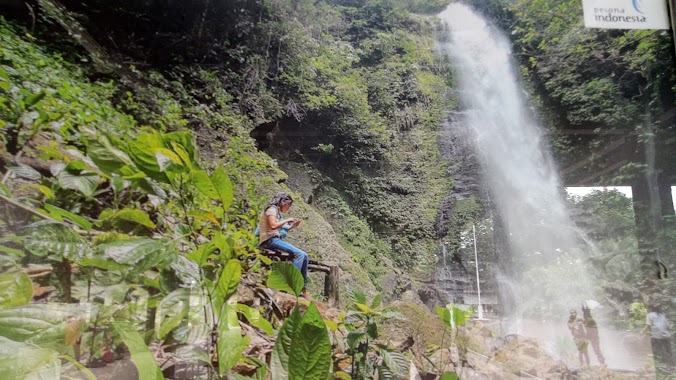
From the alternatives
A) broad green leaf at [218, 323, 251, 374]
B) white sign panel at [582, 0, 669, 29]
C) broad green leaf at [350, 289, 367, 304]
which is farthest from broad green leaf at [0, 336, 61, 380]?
white sign panel at [582, 0, 669, 29]

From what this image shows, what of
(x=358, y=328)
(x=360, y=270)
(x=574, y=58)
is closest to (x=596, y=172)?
(x=574, y=58)

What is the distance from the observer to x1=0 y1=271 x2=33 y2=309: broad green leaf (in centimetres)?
62

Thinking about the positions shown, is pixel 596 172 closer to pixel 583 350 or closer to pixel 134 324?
pixel 583 350

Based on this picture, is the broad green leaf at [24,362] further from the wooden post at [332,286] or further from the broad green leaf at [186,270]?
the wooden post at [332,286]

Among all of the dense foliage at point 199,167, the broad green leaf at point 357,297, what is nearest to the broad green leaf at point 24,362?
the dense foliage at point 199,167

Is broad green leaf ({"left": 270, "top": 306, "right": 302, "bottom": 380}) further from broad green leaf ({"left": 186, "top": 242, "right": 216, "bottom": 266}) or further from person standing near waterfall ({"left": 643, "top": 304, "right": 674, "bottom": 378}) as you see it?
person standing near waterfall ({"left": 643, "top": 304, "right": 674, "bottom": 378})

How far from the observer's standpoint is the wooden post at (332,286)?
3.30 ft

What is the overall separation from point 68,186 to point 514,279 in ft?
4.18

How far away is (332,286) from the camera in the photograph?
3.41 feet

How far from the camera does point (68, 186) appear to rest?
772mm

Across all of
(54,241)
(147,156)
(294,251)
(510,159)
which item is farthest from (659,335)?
(54,241)

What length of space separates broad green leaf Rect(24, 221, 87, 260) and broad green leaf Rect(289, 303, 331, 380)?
0.45 m

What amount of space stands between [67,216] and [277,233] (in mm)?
494

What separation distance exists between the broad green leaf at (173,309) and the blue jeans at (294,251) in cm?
38
